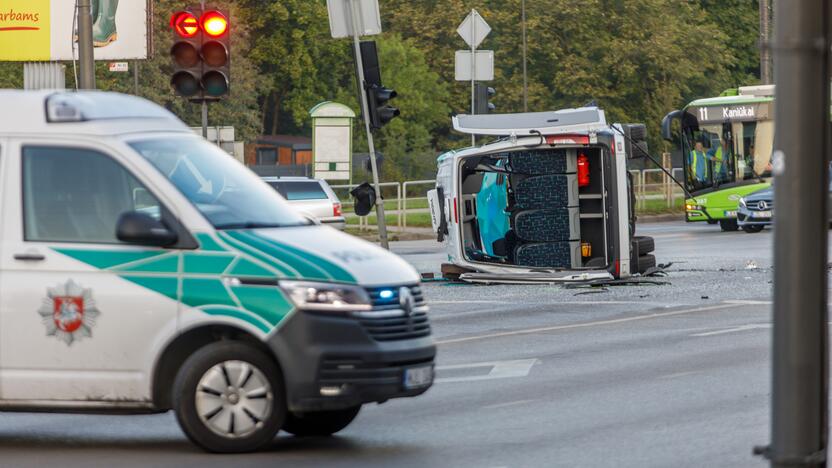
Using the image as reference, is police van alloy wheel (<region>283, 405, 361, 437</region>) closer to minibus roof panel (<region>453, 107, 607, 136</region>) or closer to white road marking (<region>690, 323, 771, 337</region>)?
white road marking (<region>690, 323, 771, 337</region>)

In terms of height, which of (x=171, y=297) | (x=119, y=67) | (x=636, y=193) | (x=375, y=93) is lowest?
(x=636, y=193)

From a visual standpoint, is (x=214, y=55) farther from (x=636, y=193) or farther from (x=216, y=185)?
(x=636, y=193)

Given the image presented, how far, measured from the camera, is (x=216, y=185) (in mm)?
9289

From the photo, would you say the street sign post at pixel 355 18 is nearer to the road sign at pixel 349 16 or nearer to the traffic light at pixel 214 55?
the road sign at pixel 349 16

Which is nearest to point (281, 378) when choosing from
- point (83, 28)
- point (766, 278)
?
point (83, 28)

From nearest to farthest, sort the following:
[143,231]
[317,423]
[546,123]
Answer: [143,231] < [317,423] < [546,123]

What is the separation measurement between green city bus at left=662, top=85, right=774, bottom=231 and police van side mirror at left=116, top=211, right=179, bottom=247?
30.0 m

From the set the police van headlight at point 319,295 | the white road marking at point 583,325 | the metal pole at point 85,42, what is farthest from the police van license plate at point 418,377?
the metal pole at point 85,42

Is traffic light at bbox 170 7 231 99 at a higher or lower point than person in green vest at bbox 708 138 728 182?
higher

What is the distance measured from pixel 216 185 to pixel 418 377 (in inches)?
59.9

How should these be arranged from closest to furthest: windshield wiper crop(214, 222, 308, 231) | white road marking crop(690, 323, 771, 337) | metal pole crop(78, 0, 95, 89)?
windshield wiper crop(214, 222, 308, 231)
white road marking crop(690, 323, 771, 337)
metal pole crop(78, 0, 95, 89)

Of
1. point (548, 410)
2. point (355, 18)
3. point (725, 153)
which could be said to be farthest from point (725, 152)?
point (548, 410)

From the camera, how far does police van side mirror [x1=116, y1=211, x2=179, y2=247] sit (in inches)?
344

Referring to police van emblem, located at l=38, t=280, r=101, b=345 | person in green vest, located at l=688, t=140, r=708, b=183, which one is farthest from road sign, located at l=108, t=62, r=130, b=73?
police van emblem, located at l=38, t=280, r=101, b=345
